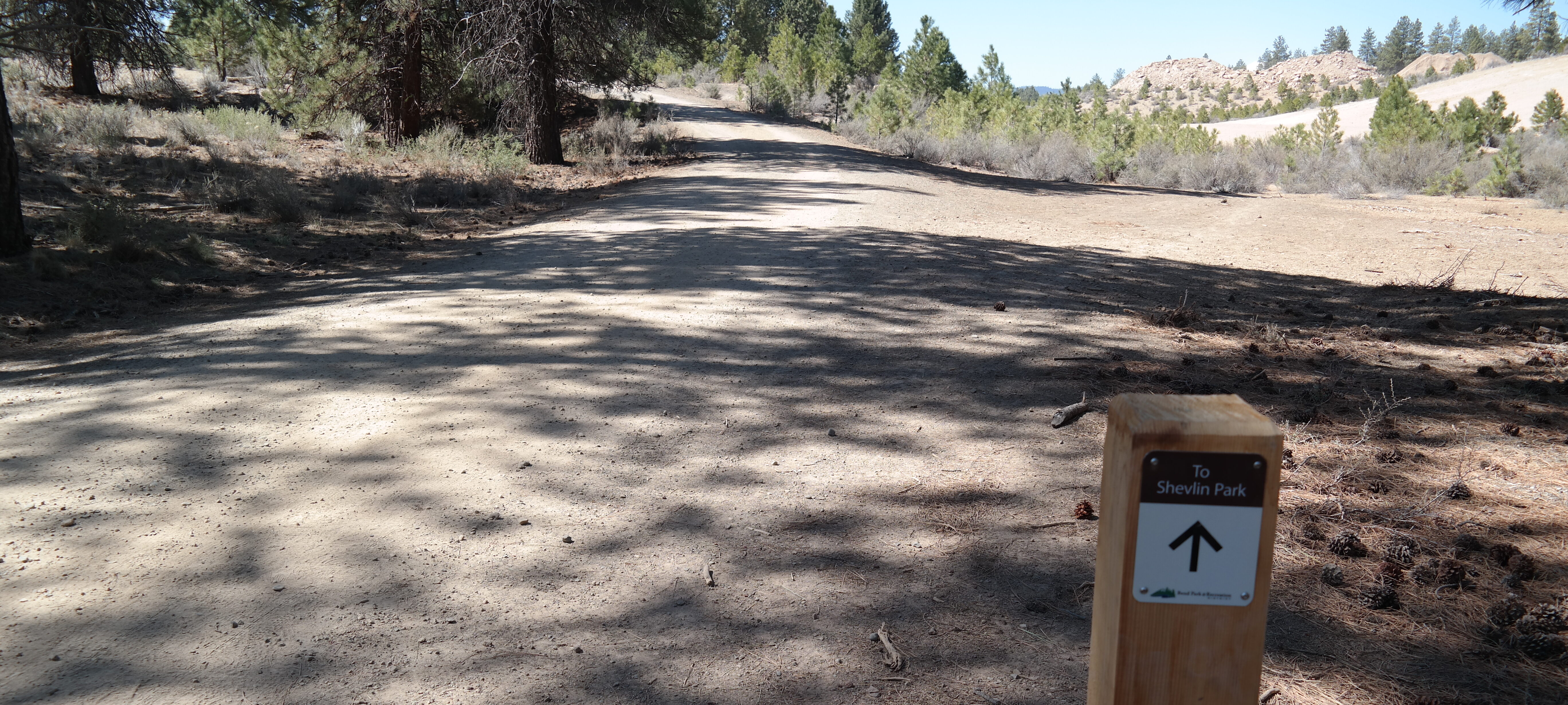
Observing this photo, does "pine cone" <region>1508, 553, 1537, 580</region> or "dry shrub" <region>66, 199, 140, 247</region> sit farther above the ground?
"dry shrub" <region>66, 199, 140, 247</region>

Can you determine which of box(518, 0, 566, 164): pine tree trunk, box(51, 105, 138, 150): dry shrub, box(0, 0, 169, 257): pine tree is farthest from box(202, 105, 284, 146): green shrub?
box(0, 0, 169, 257): pine tree

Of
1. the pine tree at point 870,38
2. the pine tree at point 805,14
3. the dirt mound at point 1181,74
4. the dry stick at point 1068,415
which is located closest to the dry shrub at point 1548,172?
the dry stick at point 1068,415

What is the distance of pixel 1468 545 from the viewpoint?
10.5ft

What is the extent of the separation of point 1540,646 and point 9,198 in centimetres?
1067

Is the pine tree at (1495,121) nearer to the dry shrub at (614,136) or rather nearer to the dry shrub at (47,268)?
the dry shrub at (614,136)

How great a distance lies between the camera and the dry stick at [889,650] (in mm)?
2617

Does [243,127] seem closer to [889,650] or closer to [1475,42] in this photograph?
[889,650]

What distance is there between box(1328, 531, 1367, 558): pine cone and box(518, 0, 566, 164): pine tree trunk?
603 inches

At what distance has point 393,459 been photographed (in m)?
3.99

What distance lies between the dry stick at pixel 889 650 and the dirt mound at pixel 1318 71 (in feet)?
400

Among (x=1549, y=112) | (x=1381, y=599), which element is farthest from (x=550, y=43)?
(x=1549, y=112)

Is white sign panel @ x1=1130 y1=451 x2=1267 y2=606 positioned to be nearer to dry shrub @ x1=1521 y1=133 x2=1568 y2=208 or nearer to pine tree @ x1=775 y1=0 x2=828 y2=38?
dry shrub @ x1=1521 y1=133 x2=1568 y2=208

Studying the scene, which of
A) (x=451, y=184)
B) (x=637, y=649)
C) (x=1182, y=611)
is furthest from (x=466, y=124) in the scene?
(x=1182, y=611)

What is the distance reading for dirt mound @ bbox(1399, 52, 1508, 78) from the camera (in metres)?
77.6
